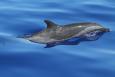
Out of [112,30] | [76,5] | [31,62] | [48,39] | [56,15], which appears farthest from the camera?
[76,5]

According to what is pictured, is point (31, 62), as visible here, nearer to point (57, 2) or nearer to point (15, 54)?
point (15, 54)

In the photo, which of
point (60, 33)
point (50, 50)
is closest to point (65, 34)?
point (60, 33)

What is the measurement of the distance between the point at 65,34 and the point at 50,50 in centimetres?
70

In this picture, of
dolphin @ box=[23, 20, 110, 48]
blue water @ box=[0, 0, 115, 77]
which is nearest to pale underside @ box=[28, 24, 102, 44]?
dolphin @ box=[23, 20, 110, 48]

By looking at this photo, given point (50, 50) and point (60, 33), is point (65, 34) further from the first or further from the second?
point (50, 50)

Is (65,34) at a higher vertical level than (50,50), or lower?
higher

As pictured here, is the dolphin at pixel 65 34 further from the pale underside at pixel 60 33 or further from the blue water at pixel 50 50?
the blue water at pixel 50 50

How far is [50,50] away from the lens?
8.39m

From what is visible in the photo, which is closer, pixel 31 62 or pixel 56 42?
pixel 31 62

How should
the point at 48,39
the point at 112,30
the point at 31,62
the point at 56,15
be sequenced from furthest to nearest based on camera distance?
1. the point at 56,15
2. the point at 112,30
3. the point at 48,39
4. the point at 31,62

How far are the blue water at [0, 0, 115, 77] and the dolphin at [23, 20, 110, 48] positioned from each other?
18 cm

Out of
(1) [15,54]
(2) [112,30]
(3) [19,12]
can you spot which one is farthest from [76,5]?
(1) [15,54]

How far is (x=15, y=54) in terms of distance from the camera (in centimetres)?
807

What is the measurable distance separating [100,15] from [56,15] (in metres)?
1.22
